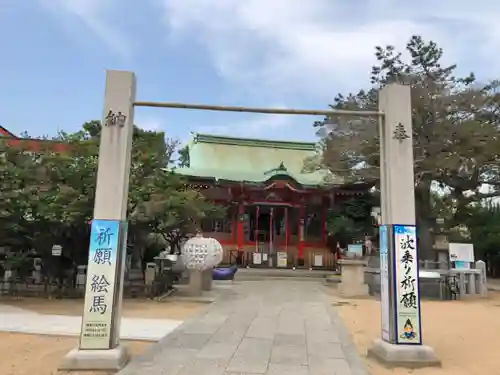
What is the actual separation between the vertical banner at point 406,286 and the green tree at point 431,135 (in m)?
10.3

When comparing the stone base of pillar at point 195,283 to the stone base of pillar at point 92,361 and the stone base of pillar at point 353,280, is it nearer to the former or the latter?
the stone base of pillar at point 353,280

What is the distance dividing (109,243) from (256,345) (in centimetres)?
268

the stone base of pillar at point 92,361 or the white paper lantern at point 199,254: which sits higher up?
the white paper lantern at point 199,254

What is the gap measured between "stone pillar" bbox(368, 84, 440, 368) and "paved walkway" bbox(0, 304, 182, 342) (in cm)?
352

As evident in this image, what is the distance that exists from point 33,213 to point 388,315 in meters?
8.67

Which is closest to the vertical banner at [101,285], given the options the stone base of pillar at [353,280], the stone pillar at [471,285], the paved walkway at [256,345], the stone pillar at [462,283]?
the paved walkway at [256,345]

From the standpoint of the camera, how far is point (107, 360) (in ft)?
17.6

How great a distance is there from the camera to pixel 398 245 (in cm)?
607

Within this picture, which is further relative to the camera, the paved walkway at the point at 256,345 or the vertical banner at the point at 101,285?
the vertical banner at the point at 101,285

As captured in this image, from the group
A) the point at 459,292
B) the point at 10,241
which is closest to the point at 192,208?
the point at 10,241

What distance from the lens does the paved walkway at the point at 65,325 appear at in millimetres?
7410

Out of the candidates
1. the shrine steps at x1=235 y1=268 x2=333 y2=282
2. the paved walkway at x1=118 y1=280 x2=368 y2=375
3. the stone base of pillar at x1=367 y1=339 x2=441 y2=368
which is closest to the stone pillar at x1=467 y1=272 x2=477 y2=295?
the shrine steps at x1=235 y1=268 x2=333 y2=282

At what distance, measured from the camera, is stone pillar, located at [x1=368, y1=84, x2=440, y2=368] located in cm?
589

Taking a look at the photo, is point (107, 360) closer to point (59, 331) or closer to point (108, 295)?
point (108, 295)
